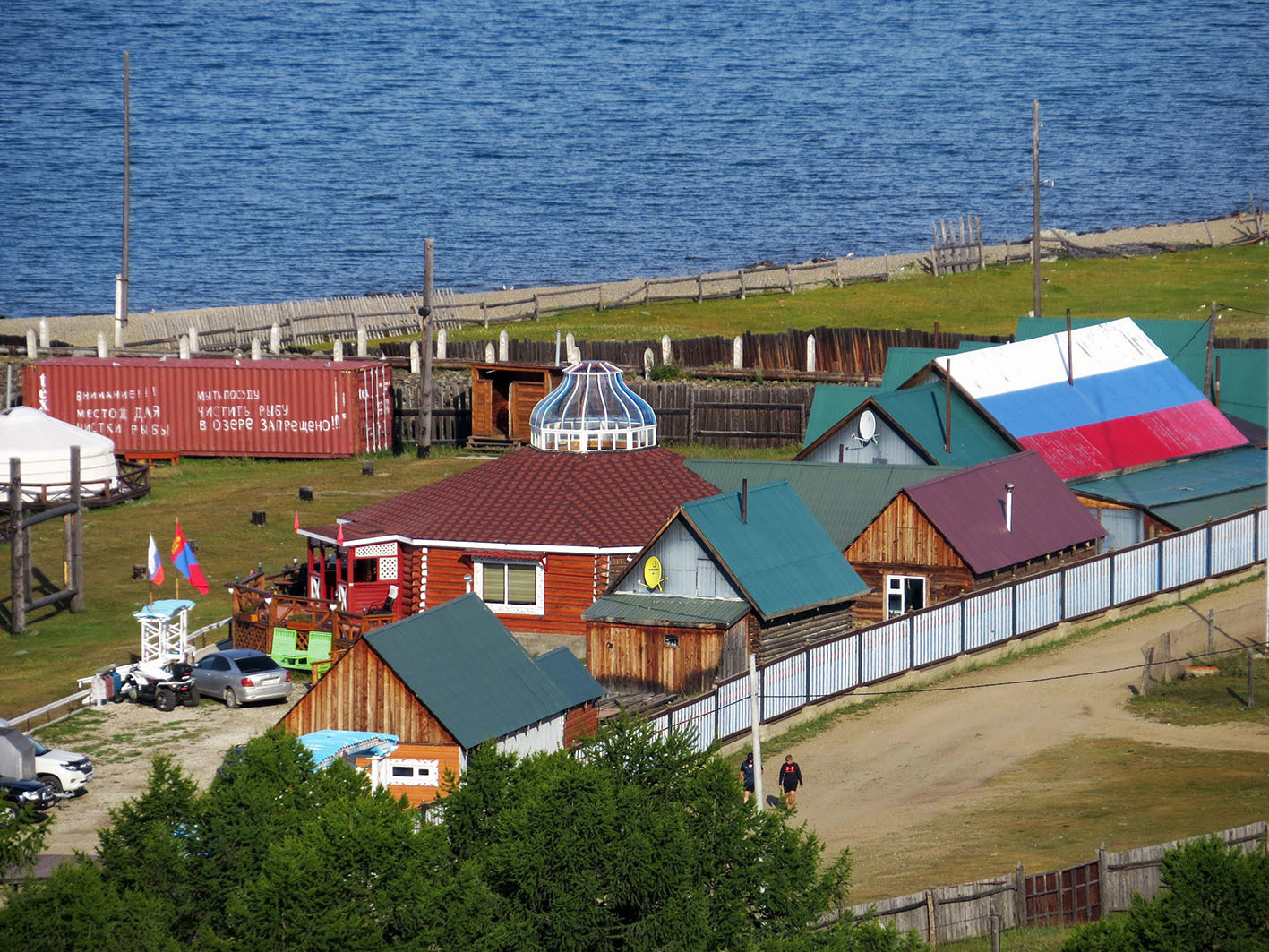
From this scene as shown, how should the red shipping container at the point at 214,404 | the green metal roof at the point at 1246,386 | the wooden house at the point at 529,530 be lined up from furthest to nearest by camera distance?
the red shipping container at the point at 214,404 → the green metal roof at the point at 1246,386 → the wooden house at the point at 529,530

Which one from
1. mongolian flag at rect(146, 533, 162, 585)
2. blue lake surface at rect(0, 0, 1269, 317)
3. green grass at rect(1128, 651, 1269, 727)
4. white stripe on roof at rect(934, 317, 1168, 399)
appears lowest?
green grass at rect(1128, 651, 1269, 727)

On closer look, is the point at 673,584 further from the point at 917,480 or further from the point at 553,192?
the point at 553,192

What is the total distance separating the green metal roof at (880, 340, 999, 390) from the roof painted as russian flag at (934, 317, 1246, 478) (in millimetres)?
4283

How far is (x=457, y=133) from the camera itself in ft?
608

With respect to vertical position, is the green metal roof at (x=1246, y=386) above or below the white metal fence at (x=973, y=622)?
above

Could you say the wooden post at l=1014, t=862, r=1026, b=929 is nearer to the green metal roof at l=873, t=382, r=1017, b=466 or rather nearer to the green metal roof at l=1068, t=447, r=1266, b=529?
the green metal roof at l=1068, t=447, r=1266, b=529

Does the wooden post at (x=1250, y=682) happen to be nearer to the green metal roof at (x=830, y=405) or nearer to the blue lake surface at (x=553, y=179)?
the green metal roof at (x=830, y=405)

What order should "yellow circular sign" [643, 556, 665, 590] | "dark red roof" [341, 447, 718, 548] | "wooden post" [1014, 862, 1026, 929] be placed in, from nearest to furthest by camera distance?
"wooden post" [1014, 862, 1026, 929], "yellow circular sign" [643, 556, 665, 590], "dark red roof" [341, 447, 718, 548]

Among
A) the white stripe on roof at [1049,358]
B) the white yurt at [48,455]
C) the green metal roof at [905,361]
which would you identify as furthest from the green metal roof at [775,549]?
the white yurt at [48,455]

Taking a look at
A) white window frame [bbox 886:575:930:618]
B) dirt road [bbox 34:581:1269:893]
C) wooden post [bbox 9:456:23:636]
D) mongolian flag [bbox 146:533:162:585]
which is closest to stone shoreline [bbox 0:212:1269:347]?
wooden post [bbox 9:456:23:636]

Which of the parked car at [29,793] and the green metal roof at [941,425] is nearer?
the parked car at [29,793]

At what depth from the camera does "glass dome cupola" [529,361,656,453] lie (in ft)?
172

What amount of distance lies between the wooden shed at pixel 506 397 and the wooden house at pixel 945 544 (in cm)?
2147

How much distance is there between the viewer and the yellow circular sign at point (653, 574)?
4491cm
